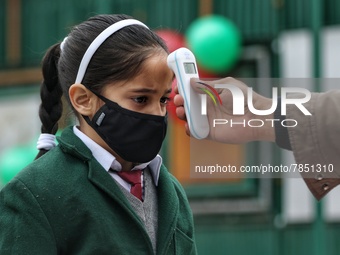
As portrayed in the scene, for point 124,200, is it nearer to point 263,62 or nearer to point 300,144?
point 300,144

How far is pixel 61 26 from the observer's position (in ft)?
33.2

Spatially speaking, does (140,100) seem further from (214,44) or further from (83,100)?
(214,44)

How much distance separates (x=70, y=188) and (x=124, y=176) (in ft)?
0.57

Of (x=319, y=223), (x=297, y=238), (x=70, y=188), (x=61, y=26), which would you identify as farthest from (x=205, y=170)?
(x=61, y=26)

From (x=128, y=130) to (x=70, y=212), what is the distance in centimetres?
28

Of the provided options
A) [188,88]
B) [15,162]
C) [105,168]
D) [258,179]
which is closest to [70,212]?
[105,168]

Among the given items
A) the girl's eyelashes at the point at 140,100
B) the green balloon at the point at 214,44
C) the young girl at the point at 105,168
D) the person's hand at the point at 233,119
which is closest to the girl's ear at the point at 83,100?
the young girl at the point at 105,168

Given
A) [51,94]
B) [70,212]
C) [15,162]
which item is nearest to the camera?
[70,212]

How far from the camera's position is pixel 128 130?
2.73m

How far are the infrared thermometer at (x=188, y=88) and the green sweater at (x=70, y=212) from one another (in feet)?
0.84

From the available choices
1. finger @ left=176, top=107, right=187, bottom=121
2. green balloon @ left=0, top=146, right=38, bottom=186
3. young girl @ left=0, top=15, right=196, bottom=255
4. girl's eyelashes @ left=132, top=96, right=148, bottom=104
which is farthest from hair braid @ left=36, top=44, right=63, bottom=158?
green balloon @ left=0, top=146, right=38, bottom=186

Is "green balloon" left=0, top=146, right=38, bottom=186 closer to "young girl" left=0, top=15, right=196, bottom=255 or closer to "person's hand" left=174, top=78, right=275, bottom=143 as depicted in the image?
"young girl" left=0, top=15, right=196, bottom=255

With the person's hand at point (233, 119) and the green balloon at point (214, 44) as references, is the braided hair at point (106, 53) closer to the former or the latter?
the person's hand at point (233, 119)

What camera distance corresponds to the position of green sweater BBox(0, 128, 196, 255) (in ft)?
8.37
